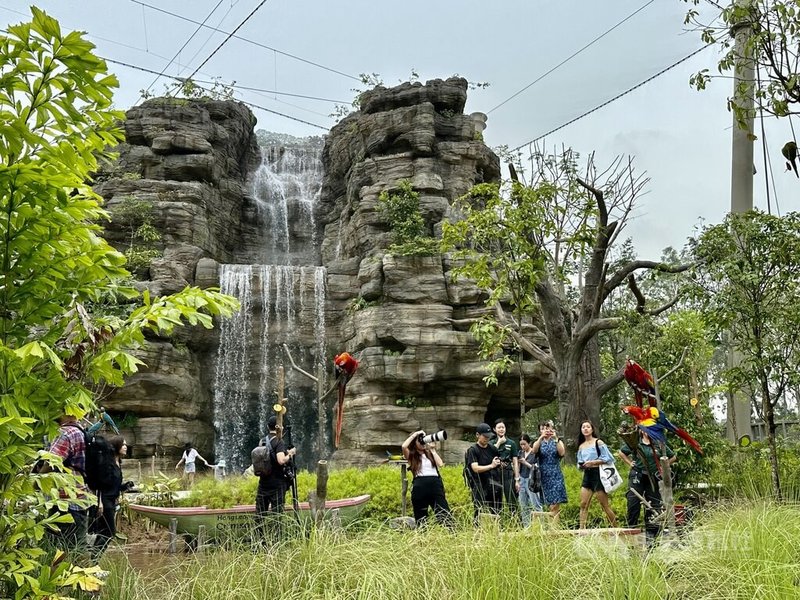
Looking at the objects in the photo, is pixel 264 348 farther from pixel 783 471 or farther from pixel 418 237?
pixel 783 471

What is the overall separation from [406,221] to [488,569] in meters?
15.5

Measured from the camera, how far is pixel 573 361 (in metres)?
12.1

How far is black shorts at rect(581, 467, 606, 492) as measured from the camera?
759 cm

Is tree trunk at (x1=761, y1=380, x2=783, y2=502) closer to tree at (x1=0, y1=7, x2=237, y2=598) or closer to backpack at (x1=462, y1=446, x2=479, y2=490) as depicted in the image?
backpack at (x1=462, y1=446, x2=479, y2=490)

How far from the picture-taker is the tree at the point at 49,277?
2793 millimetres

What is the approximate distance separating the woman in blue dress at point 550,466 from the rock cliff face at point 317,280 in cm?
807

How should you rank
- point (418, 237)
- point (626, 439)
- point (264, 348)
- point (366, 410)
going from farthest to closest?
point (264, 348)
point (418, 237)
point (366, 410)
point (626, 439)

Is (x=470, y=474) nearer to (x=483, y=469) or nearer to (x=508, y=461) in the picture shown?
(x=483, y=469)

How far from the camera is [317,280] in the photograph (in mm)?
19594

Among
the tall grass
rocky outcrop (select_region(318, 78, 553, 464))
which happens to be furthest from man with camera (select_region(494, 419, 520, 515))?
rocky outcrop (select_region(318, 78, 553, 464))

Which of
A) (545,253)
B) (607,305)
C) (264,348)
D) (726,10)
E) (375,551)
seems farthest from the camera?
(607,305)

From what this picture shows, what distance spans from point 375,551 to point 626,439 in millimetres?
2552

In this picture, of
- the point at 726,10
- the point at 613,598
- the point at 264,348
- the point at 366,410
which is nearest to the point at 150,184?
the point at 264,348

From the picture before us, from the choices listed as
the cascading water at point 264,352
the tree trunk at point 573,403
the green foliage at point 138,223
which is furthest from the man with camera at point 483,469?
the green foliage at point 138,223
